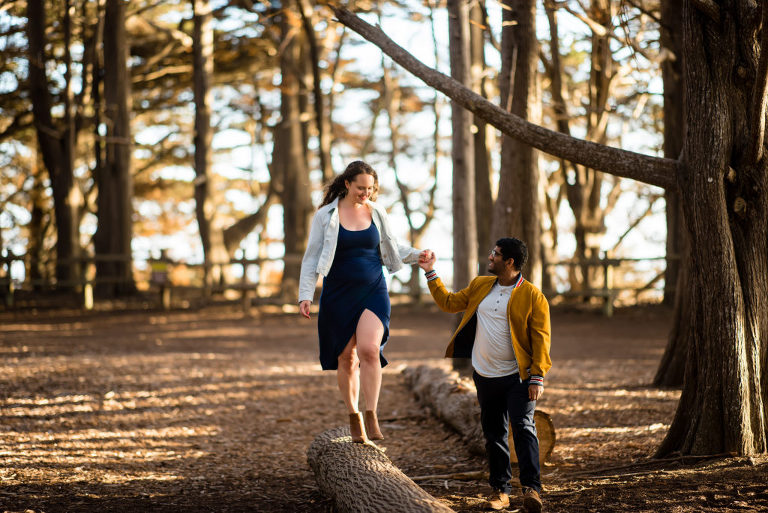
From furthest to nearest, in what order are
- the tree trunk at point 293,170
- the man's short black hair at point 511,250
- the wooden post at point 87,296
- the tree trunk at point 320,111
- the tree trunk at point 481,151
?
the tree trunk at point 293,170, the tree trunk at point 320,111, the wooden post at point 87,296, the tree trunk at point 481,151, the man's short black hair at point 511,250

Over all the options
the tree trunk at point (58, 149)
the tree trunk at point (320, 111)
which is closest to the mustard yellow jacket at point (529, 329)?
the tree trunk at point (320, 111)

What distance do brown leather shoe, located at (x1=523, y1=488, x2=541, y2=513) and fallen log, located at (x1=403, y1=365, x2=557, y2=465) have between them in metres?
0.97

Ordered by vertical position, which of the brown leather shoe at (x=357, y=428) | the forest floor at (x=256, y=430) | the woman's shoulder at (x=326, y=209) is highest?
the woman's shoulder at (x=326, y=209)

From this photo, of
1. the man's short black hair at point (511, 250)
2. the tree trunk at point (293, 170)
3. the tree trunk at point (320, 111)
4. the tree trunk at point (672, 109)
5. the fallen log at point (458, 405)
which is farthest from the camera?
the tree trunk at point (293, 170)

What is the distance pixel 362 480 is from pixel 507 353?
1.15 m

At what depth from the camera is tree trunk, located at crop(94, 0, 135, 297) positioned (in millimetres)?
20297

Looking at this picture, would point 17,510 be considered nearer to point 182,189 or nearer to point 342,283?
point 342,283

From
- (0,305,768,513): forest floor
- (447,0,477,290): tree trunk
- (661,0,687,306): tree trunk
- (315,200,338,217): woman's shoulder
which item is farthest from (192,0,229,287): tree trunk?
(315,200,338,217): woman's shoulder

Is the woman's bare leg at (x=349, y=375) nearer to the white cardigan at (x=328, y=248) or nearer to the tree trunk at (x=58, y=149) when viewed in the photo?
the white cardigan at (x=328, y=248)

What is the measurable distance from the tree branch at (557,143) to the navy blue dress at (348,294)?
4.49 feet

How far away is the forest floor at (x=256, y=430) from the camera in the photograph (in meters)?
4.94

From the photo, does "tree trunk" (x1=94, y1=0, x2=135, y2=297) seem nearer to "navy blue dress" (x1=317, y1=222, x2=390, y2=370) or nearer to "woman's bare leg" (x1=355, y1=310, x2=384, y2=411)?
"navy blue dress" (x1=317, y1=222, x2=390, y2=370)

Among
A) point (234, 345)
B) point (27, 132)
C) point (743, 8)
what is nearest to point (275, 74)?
point (27, 132)

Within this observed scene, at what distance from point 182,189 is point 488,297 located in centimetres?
2488
